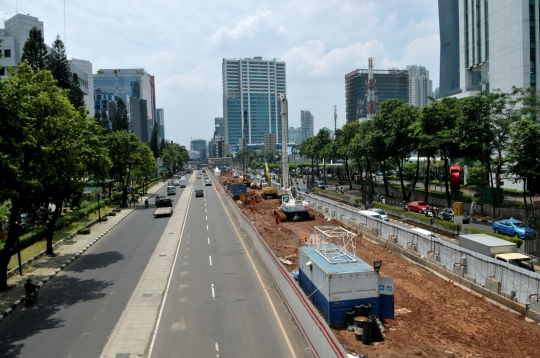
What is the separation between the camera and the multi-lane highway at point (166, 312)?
50.0 ft

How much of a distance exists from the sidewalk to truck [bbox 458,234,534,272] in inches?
933

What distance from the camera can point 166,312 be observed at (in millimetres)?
18734

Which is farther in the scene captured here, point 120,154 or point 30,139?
point 120,154

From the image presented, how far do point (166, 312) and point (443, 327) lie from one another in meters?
11.4

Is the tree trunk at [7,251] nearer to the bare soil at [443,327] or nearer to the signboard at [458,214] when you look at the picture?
the bare soil at [443,327]

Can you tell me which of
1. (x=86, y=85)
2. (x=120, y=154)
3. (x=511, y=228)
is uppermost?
(x=86, y=85)

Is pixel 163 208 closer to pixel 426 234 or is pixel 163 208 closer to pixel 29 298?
pixel 29 298

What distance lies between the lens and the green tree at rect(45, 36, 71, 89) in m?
58.4

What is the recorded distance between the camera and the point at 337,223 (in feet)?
135

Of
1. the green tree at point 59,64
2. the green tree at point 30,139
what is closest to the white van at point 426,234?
the green tree at point 30,139

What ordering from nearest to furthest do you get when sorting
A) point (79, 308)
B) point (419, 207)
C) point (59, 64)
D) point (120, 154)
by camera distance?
point (79, 308), point (419, 207), point (59, 64), point (120, 154)

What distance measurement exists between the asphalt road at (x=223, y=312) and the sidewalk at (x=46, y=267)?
736 cm

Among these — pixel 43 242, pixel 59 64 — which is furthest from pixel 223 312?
pixel 59 64

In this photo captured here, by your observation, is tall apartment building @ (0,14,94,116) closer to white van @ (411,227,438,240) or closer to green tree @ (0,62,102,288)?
green tree @ (0,62,102,288)
